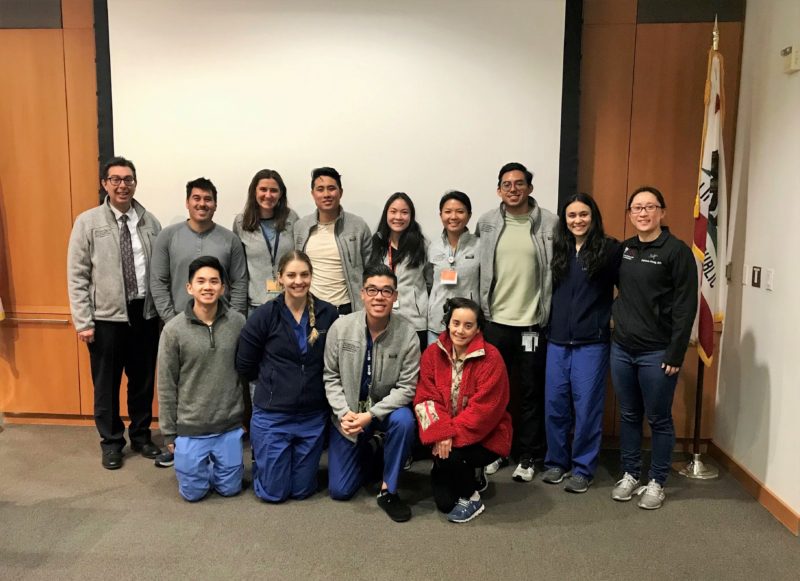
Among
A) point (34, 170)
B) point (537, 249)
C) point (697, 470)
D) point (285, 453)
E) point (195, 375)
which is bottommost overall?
point (697, 470)

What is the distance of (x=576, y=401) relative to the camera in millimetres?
3021

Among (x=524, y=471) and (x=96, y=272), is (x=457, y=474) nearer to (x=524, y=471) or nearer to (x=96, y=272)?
(x=524, y=471)

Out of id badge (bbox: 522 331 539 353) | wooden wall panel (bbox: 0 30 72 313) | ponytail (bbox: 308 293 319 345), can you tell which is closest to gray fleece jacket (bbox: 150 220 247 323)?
ponytail (bbox: 308 293 319 345)

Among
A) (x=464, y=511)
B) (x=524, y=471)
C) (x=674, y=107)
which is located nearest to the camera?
(x=464, y=511)

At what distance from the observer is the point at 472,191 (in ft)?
11.7

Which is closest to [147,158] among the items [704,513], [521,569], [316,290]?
[316,290]

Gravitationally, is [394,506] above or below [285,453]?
below

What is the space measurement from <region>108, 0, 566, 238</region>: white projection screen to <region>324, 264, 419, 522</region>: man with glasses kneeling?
1.01m

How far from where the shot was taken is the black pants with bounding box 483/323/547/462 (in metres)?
3.10

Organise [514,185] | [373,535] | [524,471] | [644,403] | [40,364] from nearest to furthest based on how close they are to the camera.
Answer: [373,535] → [644,403] → [514,185] → [524,471] → [40,364]

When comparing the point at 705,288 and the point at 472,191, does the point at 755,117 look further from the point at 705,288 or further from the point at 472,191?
the point at 472,191

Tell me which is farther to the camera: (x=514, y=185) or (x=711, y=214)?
(x=711, y=214)

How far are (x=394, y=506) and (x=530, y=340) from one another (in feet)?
3.68

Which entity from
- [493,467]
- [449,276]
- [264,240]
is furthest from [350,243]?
[493,467]
